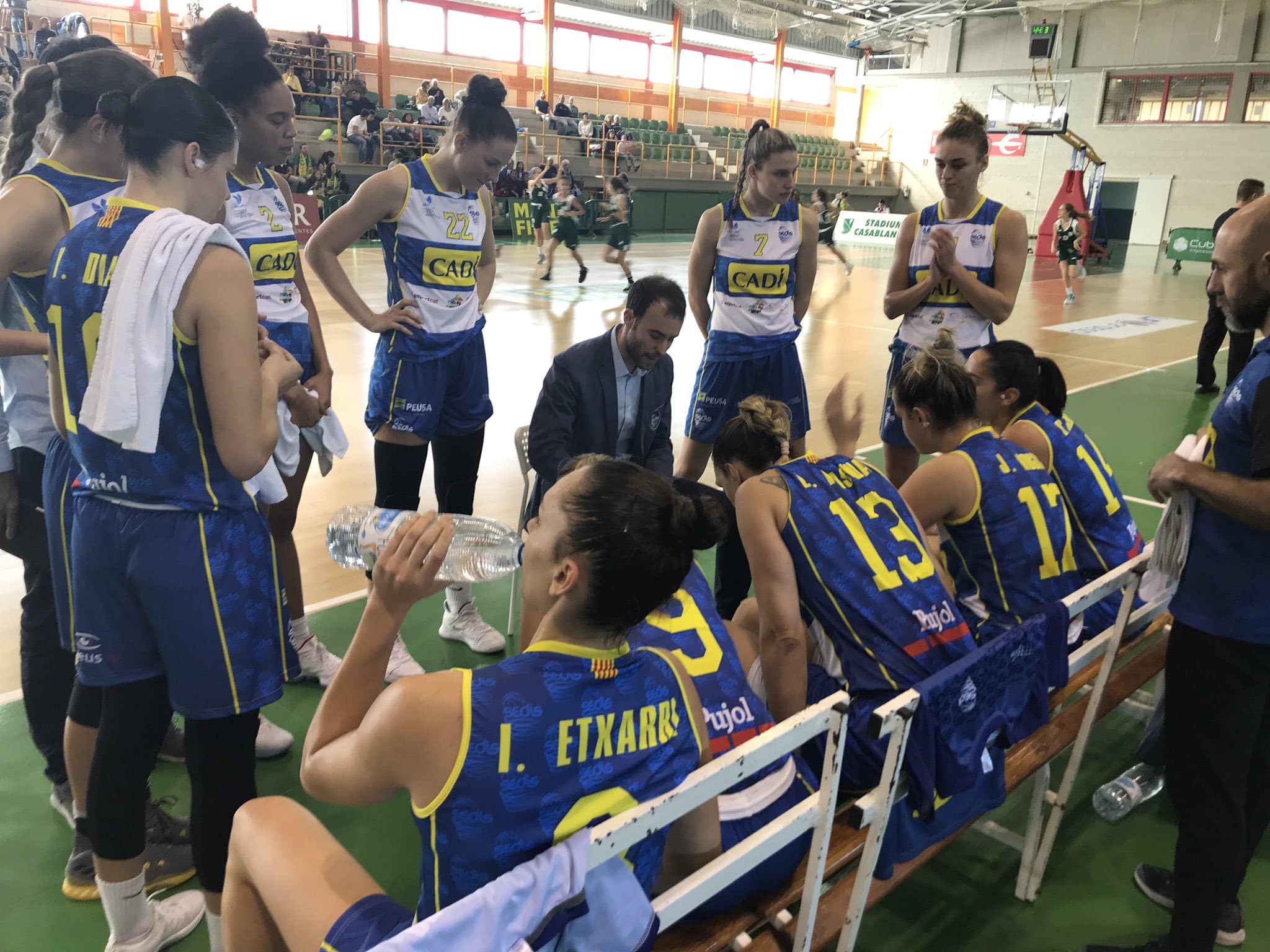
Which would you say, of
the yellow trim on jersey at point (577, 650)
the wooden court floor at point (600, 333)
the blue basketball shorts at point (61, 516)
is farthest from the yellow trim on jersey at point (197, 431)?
the wooden court floor at point (600, 333)

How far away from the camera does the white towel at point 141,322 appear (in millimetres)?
1359

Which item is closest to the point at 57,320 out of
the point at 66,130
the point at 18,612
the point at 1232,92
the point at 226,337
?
the point at 226,337

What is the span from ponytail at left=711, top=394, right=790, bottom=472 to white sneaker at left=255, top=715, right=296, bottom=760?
4.84ft

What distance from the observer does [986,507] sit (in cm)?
216

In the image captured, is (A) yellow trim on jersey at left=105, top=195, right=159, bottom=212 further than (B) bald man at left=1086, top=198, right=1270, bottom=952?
No

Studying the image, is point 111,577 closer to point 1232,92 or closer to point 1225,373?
point 1225,373

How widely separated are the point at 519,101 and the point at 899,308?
75.5 ft

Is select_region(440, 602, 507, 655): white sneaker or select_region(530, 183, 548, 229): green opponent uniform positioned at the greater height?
select_region(530, 183, 548, 229): green opponent uniform

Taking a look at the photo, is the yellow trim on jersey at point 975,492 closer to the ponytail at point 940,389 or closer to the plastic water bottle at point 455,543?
the ponytail at point 940,389

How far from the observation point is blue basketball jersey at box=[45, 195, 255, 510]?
1.42 metres

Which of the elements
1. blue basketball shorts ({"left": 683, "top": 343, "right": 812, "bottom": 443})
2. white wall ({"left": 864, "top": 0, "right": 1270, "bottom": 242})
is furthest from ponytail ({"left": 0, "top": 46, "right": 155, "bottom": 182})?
white wall ({"left": 864, "top": 0, "right": 1270, "bottom": 242})

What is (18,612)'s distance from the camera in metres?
Answer: 3.25

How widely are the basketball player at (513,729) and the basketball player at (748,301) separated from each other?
95.7 inches

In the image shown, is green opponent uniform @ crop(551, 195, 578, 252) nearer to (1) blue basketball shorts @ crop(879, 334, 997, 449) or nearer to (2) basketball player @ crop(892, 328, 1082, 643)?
(1) blue basketball shorts @ crop(879, 334, 997, 449)
